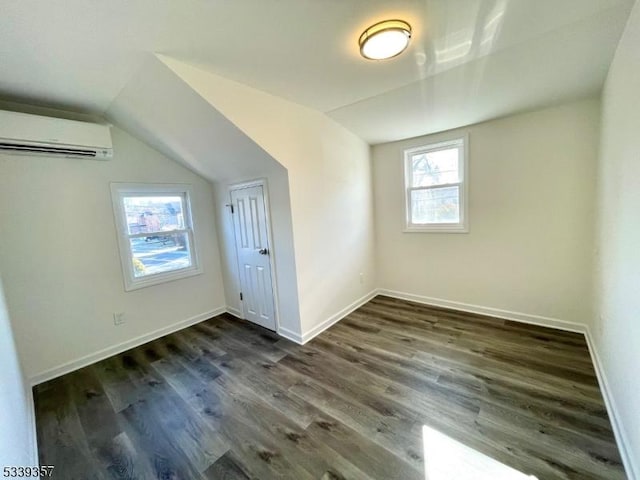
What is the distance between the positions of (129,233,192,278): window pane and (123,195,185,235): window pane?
11 cm

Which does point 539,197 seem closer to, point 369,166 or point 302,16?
point 369,166

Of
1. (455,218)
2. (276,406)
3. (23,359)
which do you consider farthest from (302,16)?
(23,359)

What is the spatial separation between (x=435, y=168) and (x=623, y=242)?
210 centimetres

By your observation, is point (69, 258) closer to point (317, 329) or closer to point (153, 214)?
point (153, 214)

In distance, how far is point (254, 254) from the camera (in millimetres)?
3162

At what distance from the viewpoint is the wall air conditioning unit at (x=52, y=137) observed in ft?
6.80

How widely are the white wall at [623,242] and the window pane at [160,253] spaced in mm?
3945

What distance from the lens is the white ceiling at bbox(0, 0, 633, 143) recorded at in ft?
4.52

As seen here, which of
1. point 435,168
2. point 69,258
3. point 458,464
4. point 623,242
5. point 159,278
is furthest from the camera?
point 435,168

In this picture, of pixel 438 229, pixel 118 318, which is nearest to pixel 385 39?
pixel 438 229

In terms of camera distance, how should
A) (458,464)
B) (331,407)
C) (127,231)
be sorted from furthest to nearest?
(127,231)
(331,407)
(458,464)

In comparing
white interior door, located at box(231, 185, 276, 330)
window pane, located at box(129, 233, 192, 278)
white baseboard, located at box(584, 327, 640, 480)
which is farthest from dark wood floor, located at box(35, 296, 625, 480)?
window pane, located at box(129, 233, 192, 278)

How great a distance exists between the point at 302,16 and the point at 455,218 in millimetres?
2765

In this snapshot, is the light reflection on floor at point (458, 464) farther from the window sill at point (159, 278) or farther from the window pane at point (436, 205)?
the window sill at point (159, 278)
